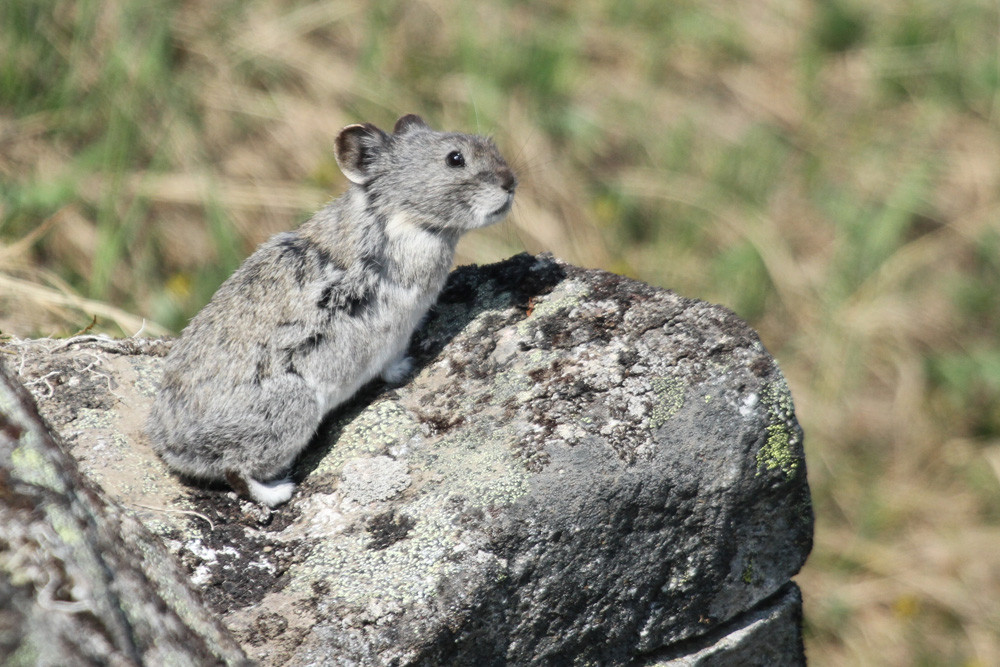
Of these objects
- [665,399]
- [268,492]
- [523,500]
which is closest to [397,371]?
[268,492]

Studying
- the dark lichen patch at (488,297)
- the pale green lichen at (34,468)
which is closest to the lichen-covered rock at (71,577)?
the pale green lichen at (34,468)

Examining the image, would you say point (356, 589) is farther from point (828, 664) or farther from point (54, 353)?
point (828, 664)

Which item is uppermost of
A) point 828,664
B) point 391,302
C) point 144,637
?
point 144,637

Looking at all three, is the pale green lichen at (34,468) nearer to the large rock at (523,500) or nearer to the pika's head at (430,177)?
the large rock at (523,500)

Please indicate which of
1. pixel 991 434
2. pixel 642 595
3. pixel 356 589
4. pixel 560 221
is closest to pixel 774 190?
pixel 560 221

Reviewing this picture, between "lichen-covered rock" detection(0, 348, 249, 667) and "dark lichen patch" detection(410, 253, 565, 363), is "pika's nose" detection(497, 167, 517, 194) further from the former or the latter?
"lichen-covered rock" detection(0, 348, 249, 667)

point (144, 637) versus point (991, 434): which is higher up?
point (144, 637)

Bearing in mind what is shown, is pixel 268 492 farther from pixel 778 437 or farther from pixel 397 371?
pixel 778 437
